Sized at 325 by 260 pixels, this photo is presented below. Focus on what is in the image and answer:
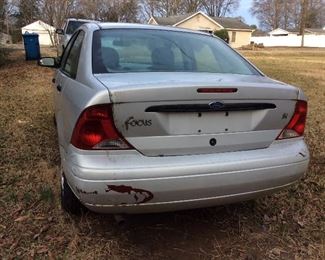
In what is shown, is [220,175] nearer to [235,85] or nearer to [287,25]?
[235,85]

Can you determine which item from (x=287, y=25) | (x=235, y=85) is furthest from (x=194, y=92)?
(x=287, y=25)

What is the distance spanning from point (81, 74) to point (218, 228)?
1.58 metres

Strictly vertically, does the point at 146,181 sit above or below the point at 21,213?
above

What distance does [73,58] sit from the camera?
13.6ft

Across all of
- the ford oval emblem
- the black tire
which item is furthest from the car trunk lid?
the black tire

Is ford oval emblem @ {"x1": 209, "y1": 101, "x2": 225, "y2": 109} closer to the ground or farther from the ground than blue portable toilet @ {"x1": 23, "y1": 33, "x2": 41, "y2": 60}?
farther from the ground

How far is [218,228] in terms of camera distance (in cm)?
369

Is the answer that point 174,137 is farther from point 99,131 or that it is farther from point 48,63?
point 48,63

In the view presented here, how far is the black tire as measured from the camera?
3.58m

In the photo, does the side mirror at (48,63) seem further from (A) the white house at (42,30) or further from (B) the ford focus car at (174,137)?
(A) the white house at (42,30)

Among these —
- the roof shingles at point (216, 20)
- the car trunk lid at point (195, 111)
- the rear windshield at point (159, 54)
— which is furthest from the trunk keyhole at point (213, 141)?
the roof shingles at point (216, 20)

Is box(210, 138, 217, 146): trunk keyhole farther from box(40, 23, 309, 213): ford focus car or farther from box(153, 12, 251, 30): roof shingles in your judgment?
box(153, 12, 251, 30): roof shingles

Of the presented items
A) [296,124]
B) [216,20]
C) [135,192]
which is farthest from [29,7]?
[216,20]

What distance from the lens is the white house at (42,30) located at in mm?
24369
